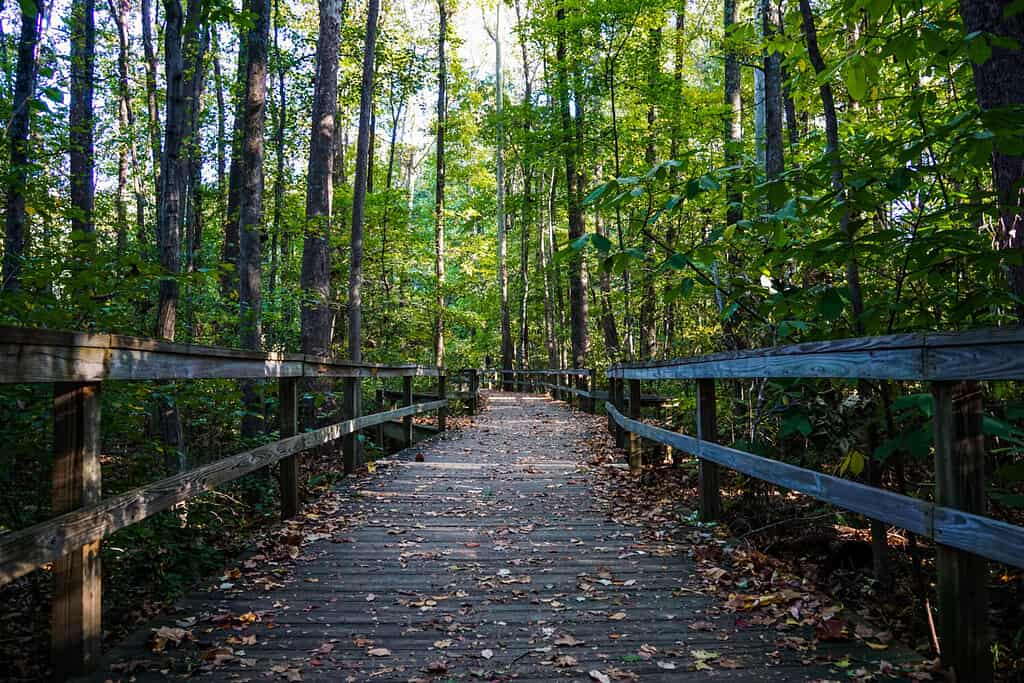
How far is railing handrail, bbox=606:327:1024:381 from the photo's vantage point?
6.92 ft

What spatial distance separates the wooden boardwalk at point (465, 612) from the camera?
284 cm

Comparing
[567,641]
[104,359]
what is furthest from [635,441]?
[104,359]

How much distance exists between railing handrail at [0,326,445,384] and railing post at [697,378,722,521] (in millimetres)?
3316

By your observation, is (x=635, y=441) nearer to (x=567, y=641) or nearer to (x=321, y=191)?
(x=567, y=641)

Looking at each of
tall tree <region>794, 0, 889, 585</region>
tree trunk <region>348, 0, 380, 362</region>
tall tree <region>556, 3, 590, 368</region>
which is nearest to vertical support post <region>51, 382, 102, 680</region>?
tall tree <region>794, 0, 889, 585</region>

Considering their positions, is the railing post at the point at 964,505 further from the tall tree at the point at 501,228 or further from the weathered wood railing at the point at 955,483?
the tall tree at the point at 501,228

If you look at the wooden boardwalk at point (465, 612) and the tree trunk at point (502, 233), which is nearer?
the wooden boardwalk at point (465, 612)

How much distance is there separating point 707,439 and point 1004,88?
2.79 metres

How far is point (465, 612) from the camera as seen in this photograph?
3.55 m

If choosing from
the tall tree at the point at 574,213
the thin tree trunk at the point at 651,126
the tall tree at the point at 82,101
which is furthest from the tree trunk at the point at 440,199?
the tall tree at the point at 82,101

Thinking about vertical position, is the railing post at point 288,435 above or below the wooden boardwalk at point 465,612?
above

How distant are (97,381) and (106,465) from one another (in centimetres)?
522

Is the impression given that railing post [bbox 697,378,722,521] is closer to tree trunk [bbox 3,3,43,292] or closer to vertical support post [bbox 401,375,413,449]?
vertical support post [bbox 401,375,413,449]

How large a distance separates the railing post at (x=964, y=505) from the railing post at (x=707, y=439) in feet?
8.00
